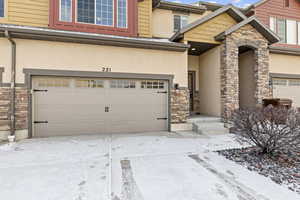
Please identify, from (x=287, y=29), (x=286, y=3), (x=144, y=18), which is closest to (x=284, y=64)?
(x=287, y=29)

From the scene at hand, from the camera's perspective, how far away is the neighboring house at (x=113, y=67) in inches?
230

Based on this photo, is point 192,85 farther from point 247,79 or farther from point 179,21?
point 179,21

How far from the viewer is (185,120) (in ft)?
24.1

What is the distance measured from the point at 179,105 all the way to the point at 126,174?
4.55m

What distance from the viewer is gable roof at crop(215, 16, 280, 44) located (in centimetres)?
740

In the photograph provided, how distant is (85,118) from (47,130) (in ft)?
4.46

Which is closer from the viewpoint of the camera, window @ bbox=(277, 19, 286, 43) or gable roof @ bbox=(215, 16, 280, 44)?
gable roof @ bbox=(215, 16, 280, 44)

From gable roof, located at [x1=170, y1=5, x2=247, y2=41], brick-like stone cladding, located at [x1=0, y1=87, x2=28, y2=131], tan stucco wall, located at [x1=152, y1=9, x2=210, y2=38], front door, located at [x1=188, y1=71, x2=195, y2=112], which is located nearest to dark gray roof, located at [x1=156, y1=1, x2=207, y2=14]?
tan stucco wall, located at [x1=152, y1=9, x2=210, y2=38]

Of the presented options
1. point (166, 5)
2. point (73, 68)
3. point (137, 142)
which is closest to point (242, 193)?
point (137, 142)

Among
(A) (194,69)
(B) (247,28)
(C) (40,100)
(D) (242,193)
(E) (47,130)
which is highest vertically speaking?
(B) (247,28)

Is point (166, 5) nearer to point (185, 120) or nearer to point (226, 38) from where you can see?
point (226, 38)

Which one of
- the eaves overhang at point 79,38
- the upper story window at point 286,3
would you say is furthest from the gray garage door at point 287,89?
the eaves overhang at point 79,38

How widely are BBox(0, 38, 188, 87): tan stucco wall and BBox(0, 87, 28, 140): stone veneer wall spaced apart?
41 cm

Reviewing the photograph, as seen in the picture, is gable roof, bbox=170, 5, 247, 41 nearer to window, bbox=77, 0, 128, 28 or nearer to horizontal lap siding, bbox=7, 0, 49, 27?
window, bbox=77, 0, 128, 28
